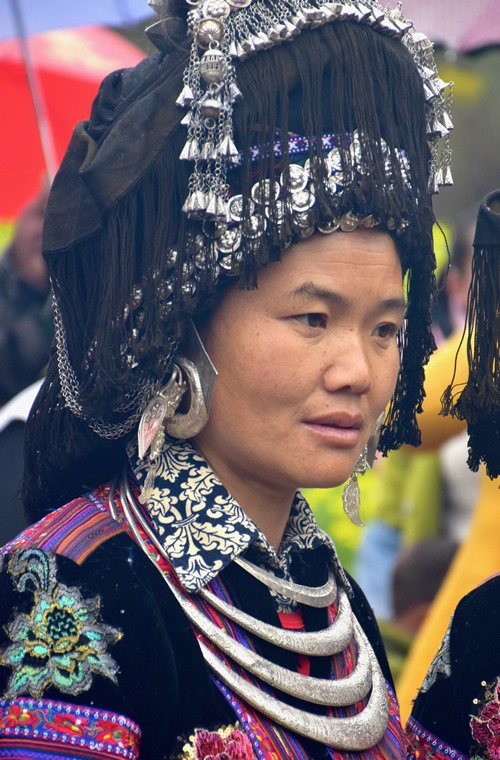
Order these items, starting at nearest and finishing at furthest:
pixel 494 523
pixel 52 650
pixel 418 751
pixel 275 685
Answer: pixel 52 650
pixel 275 685
pixel 418 751
pixel 494 523

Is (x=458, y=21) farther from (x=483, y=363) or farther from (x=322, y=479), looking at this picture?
(x=322, y=479)

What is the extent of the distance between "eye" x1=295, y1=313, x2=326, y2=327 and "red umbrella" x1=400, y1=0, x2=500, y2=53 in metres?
3.37

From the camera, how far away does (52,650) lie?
2.18 metres

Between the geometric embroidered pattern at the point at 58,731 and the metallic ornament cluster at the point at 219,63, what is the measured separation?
A: 90 cm

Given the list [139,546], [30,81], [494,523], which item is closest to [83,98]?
[30,81]

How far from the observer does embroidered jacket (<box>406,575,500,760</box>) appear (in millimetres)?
2607

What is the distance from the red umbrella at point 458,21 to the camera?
5.47m

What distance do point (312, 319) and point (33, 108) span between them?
2.96m

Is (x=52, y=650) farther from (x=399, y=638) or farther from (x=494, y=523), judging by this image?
(x=399, y=638)

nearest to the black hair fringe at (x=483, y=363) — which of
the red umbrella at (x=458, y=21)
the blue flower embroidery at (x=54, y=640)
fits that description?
the blue flower embroidery at (x=54, y=640)

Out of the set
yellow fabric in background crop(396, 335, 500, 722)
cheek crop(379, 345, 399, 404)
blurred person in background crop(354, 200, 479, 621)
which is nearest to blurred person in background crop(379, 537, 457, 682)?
blurred person in background crop(354, 200, 479, 621)

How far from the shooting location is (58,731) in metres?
2.12

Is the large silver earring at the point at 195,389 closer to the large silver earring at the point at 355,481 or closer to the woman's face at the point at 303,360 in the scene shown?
the woman's face at the point at 303,360

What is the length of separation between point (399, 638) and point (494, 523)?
108 cm
